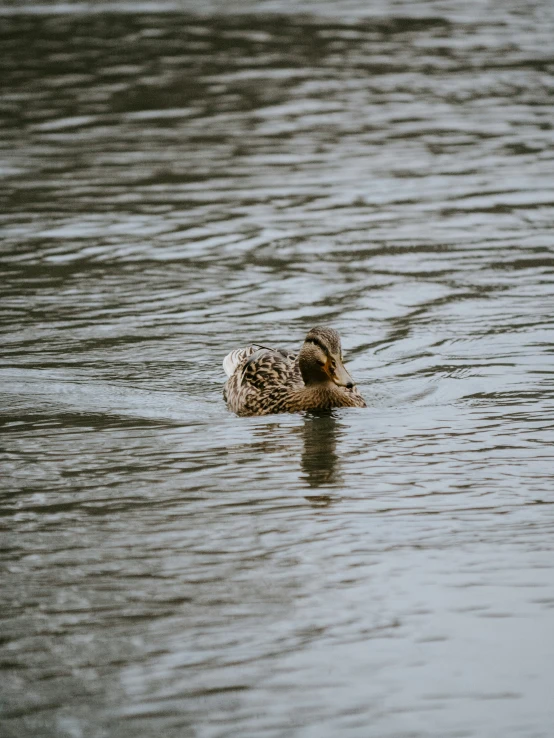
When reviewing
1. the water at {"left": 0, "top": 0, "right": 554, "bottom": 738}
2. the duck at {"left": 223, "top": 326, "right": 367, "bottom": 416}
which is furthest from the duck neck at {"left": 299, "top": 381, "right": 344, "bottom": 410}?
the water at {"left": 0, "top": 0, "right": 554, "bottom": 738}

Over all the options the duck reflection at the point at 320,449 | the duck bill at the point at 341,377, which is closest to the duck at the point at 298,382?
the duck bill at the point at 341,377

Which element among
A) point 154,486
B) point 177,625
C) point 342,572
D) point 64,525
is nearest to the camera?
point 177,625

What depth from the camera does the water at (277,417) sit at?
591 centimetres

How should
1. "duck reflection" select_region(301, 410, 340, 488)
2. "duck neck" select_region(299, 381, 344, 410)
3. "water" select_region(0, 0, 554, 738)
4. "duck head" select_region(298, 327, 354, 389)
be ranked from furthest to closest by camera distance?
"duck neck" select_region(299, 381, 344, 410), "duck head" select_region(298, 327, 354, 389), "duck reflection" select_region(301, 410, 340, 488), "water" select_region(0, 0, 554, 738)

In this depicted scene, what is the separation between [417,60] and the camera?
86.4 ft

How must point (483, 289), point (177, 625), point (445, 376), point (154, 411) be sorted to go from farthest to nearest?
1. point (483, 289)
2. point (445, 376)
3. point (154, 411)
4. point (177, 625)

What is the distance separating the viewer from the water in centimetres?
591

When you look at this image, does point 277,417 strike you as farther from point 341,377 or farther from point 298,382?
point 341,377

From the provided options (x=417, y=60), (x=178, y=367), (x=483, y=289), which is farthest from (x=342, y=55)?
(x=178, y=367)

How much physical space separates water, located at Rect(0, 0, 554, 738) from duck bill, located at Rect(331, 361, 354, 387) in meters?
0.29

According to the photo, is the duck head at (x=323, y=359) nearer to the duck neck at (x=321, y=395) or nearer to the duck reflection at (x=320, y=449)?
the duck neck at (x=321, y=395)

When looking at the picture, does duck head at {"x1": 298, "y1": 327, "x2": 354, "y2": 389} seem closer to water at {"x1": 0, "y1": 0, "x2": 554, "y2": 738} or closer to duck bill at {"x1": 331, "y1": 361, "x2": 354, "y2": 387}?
duck bill at {"x1": 331, "y1": 361, "x2": 354, "y2": 387}

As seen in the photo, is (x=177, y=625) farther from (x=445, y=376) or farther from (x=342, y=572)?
(x=445, y=376)

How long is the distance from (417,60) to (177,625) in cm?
2122
